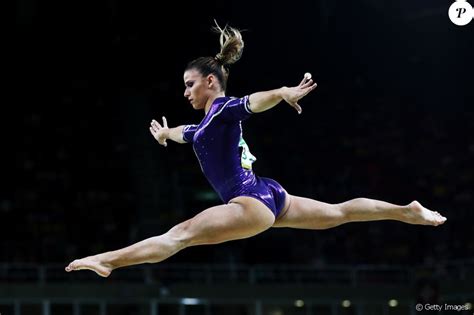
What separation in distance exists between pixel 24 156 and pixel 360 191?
6.20 metres

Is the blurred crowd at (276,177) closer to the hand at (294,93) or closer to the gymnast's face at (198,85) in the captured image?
the gymnast's face at (198,85)

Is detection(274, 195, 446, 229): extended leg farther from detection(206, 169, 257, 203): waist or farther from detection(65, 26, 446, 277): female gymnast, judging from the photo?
detection(206, 169, 257, 203): waist

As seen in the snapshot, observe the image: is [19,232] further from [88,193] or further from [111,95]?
[111,95]

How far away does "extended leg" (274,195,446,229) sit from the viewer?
20.1ft

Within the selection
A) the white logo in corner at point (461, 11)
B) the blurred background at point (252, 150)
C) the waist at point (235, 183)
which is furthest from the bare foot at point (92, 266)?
the blurred background at point (252, 150)

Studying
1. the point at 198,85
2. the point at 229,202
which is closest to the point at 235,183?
the point at 229,202

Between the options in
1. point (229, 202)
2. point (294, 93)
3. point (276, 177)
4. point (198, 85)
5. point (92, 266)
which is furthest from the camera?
point (276, 177)

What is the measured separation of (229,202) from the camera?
5938 mm

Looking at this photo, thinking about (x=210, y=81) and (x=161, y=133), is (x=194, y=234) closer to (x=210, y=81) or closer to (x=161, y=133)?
(x=210, y=81)

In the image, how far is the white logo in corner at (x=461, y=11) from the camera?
10.0m

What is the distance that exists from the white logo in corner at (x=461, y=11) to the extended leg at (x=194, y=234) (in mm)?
4982

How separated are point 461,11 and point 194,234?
5.81m

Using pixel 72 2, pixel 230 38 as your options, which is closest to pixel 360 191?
pixel 72 2

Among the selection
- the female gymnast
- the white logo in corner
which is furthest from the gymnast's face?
the white logo in corner
